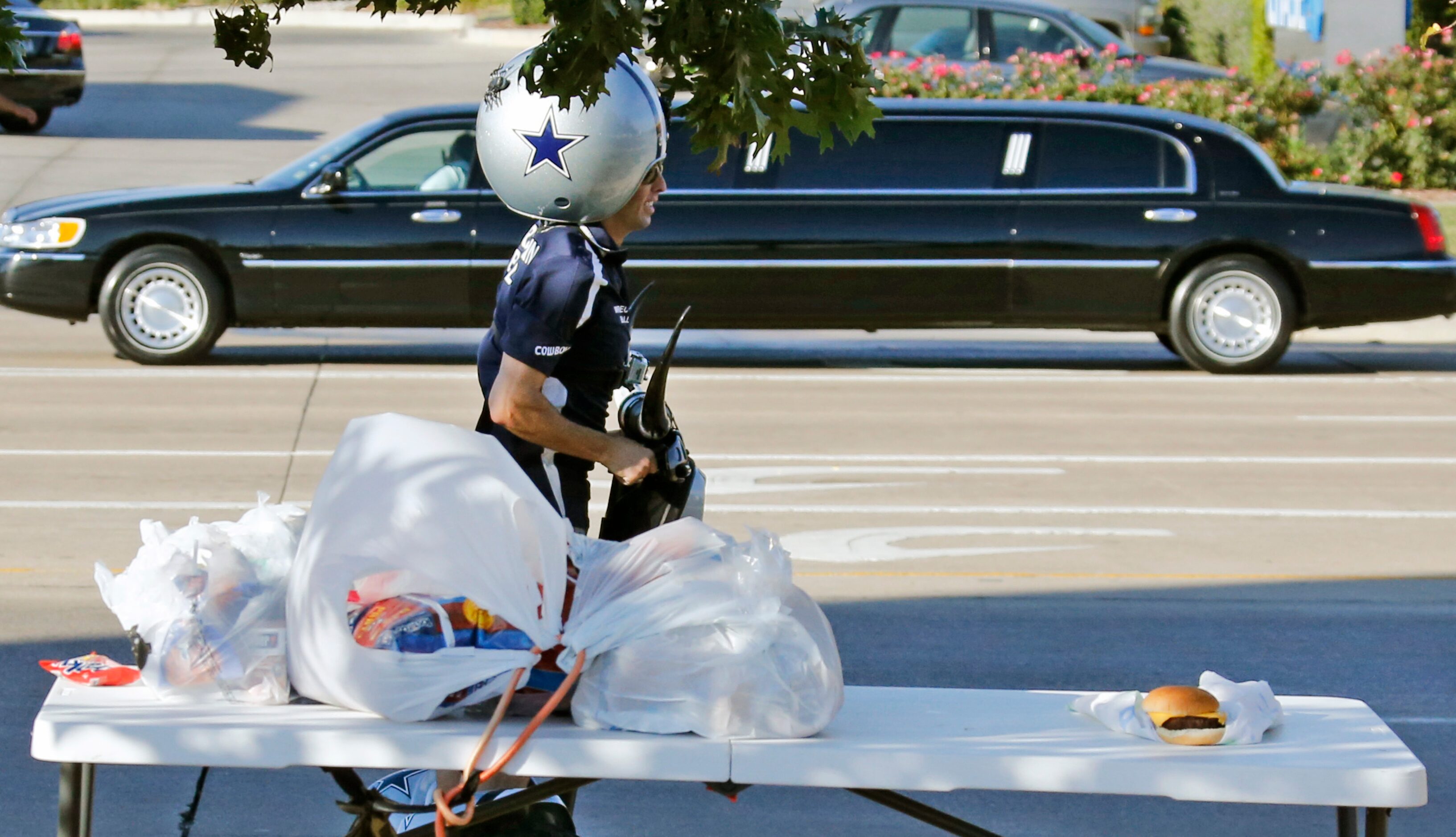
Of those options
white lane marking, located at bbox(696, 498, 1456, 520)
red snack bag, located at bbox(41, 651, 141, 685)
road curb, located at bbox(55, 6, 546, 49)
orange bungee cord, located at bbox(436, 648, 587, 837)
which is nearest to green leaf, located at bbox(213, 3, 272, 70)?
red snack bag, located at bbox(41, 651, 141, 685)

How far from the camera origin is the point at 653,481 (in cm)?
407

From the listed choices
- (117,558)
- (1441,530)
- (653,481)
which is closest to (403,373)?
(117,558)

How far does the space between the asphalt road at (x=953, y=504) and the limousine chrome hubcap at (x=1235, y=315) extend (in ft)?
0.94

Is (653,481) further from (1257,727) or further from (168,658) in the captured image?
(1257,727)

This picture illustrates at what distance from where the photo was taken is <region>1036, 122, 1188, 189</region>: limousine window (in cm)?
1346

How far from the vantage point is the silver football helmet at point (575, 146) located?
3959 mm

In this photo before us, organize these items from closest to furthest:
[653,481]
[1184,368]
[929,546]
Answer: [653,481] < [929,546] < [1184,368]

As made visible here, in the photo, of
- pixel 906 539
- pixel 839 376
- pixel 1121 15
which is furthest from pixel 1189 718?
pixel 1121 15

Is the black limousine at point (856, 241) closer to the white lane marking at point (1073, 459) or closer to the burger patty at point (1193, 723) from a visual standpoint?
the white lane marking at point (1073, 459)

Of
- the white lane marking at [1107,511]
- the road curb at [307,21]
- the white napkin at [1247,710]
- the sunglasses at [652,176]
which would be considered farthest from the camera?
the road curb at [307,21]

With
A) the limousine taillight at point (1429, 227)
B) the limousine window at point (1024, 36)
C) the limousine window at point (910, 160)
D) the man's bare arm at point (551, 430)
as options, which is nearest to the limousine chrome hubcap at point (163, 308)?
the limousine window at point (910, 160)

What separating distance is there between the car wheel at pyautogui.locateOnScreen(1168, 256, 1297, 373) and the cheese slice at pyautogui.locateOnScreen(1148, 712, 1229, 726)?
10399mm

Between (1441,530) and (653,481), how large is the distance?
576 centimetres

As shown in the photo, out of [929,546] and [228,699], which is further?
[929,546]
